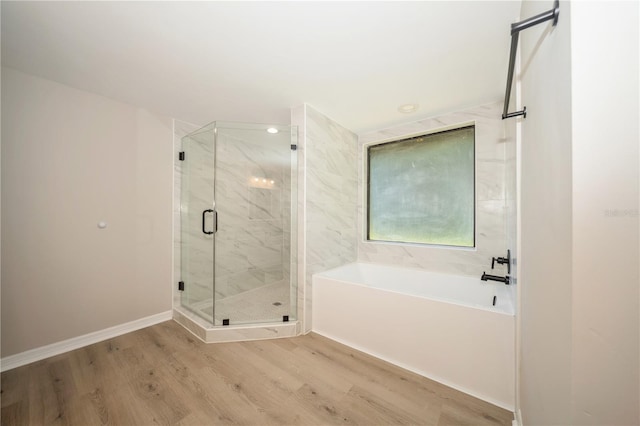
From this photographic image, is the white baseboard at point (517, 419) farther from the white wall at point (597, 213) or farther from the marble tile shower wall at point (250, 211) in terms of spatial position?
the marble tile shower wall at point (250, 211)

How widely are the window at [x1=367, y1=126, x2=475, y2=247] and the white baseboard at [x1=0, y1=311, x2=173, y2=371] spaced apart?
2689 millimetres

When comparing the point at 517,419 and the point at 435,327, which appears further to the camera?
the point at 435,327

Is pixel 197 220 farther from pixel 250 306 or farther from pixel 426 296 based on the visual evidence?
pixel 426 296

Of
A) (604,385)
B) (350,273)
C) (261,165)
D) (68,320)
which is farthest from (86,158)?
(604,385)

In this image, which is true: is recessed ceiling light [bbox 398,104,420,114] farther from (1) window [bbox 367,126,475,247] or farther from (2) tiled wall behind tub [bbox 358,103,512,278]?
(1) window [bbox 367,126,475,247]

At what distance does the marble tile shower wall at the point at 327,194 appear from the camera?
2.31 meters

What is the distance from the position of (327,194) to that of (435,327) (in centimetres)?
155

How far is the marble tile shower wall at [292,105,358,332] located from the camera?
231cm

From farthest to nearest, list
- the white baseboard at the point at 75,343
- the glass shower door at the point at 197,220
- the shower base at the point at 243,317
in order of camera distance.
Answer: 1. the glass shower door at the point at 197,220
2. the shower base at the point at 243,317
3. the white baseboard at the point at 75,343

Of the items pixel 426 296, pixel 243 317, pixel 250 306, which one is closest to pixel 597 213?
pixel 426 296

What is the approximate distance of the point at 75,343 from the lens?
6.52 ft

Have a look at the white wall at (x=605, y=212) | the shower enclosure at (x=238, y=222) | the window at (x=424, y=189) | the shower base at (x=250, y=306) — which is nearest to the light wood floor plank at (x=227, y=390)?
the shower base at (x=250, y=306)

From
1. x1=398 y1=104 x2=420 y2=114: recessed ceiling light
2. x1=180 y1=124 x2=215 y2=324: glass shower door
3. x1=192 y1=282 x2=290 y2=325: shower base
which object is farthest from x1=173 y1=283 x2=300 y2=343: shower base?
x1=398 y1=104 x2=420 y2=114: recessed ceiling light

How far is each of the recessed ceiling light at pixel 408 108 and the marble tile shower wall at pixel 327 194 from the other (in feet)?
2.34
